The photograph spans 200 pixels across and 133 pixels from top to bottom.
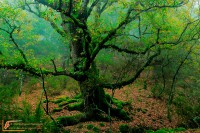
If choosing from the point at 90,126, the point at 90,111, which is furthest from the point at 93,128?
the point at 90,111

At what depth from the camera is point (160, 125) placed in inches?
455

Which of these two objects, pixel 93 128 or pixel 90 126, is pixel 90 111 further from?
pixel 93 128

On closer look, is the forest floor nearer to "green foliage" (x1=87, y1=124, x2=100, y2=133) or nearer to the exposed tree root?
"green foliage" (x1=87, y1=124, x2=100, y2=133)

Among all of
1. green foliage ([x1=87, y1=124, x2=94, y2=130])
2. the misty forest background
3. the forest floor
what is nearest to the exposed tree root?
the misty forest background

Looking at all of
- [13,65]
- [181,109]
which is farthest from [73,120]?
[181,109]

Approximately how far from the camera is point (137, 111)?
13.4 metres

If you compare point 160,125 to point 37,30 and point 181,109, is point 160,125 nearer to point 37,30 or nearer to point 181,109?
point 181,109

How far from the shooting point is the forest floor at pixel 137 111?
33.0 ft

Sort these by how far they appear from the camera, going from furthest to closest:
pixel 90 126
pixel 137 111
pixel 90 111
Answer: pixel 137 111, pixel 90 111, pixel 90 126

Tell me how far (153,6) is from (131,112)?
21.7ft

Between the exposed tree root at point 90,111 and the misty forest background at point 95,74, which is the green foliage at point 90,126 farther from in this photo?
the exposed tree root at point 90,111

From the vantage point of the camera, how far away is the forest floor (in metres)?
10.1

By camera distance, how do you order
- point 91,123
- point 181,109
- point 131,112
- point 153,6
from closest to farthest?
point 153,6
point 91,123
point 181,109
point 131,112

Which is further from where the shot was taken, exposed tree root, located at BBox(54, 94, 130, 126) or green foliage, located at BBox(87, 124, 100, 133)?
exposed tree root, located at BBox(54, 94, 130, 126)
